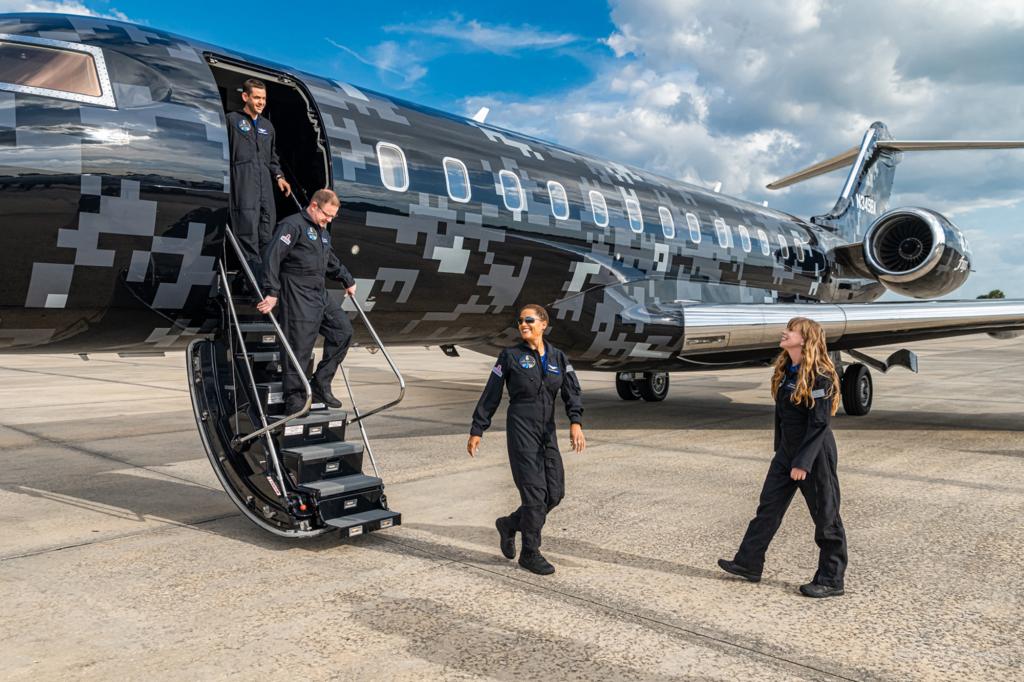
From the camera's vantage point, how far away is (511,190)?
8750mm

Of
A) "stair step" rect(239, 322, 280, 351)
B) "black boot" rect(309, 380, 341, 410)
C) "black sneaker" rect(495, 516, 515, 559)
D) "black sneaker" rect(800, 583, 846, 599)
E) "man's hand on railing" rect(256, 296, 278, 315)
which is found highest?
"man's hand on railing" rect(256, 296, 278, 315)

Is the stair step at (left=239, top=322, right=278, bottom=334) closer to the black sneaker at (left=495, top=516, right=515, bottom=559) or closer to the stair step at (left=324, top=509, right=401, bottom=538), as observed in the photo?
the stair step at (left=324, top=509, right=401, bottom=538)

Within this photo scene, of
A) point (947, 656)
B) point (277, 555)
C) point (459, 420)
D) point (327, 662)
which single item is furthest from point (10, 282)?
point (459, 420)

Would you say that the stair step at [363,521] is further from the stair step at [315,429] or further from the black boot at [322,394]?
the black boot at [322,394]

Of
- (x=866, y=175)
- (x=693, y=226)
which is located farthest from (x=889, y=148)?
(x=693, y=226)

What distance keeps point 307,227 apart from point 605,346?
503cm

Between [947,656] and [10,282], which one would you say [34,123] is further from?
[947,656]

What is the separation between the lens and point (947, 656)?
3.87 meters

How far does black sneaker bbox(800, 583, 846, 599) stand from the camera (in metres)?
4.69

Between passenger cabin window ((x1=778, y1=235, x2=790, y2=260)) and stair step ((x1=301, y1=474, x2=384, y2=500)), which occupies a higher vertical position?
passenger cabin window ((x1=778, y1=235, x2=790, y2=260))

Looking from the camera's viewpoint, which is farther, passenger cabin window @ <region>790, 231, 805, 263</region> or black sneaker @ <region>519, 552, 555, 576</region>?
passenger cabin window @ <region>790, 231, 805, 263</region>

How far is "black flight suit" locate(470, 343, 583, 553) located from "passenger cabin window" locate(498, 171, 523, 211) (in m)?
3.66

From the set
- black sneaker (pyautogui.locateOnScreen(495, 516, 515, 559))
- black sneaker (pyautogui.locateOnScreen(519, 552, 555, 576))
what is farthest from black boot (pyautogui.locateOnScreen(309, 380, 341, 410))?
black sneaker (pyautogui.locateOnScreen(519, 552, 555, 576))

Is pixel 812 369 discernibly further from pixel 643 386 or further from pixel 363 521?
pixel 643 386
